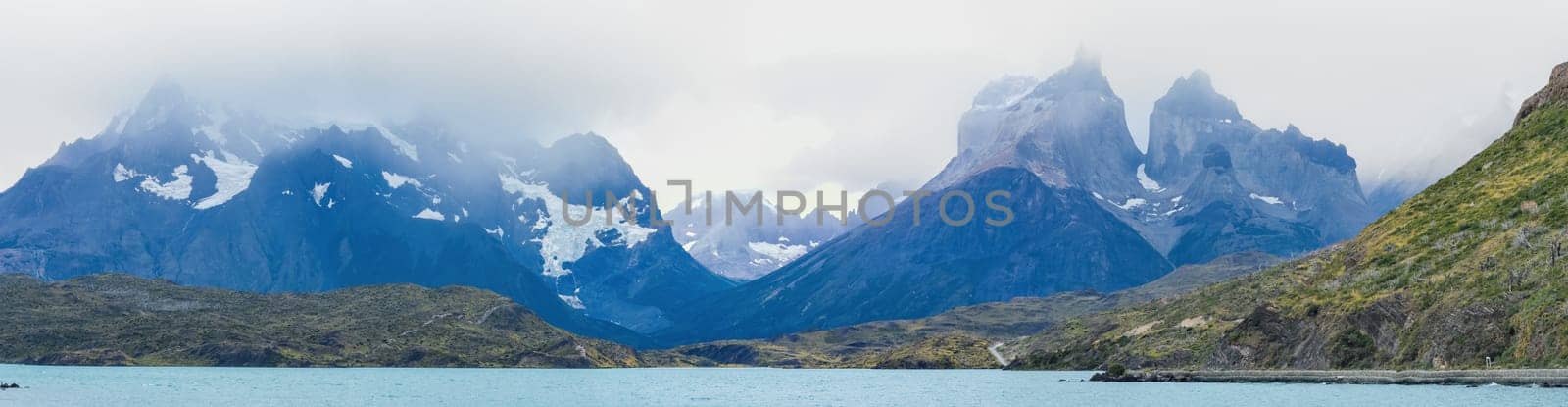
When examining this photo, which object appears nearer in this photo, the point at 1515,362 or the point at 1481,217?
the point at 1515,362

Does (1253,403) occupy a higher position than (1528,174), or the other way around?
(1528,174)

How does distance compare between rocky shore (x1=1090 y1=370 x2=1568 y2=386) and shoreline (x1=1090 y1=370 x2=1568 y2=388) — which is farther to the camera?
rocky shore (x1=1090 y1=370 x2=1568 y2=386)

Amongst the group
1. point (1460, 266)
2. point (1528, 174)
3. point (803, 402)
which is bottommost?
point (803, 402)

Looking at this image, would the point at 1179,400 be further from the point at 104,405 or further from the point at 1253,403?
the point at 104,405

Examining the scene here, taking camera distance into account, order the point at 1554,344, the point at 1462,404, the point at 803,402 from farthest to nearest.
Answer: the point at 803,402 → the point at 1554,344 → the point at 1462,404

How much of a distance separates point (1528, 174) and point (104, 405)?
197 m

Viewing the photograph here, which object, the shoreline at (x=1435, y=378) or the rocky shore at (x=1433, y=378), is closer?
the shoreline at (x=1435, y=378)

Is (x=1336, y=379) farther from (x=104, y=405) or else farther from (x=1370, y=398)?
(x=104, y=405)

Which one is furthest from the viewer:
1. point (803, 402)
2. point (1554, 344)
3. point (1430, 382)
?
point (803, 402)

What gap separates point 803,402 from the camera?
19250 cm

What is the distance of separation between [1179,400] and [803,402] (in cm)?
5249

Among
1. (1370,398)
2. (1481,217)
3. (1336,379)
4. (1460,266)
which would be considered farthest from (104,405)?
(1481,217)

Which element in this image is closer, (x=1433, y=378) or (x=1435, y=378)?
(x=1435, y=378)

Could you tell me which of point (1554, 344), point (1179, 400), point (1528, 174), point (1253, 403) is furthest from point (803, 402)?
point (1528, 174)
